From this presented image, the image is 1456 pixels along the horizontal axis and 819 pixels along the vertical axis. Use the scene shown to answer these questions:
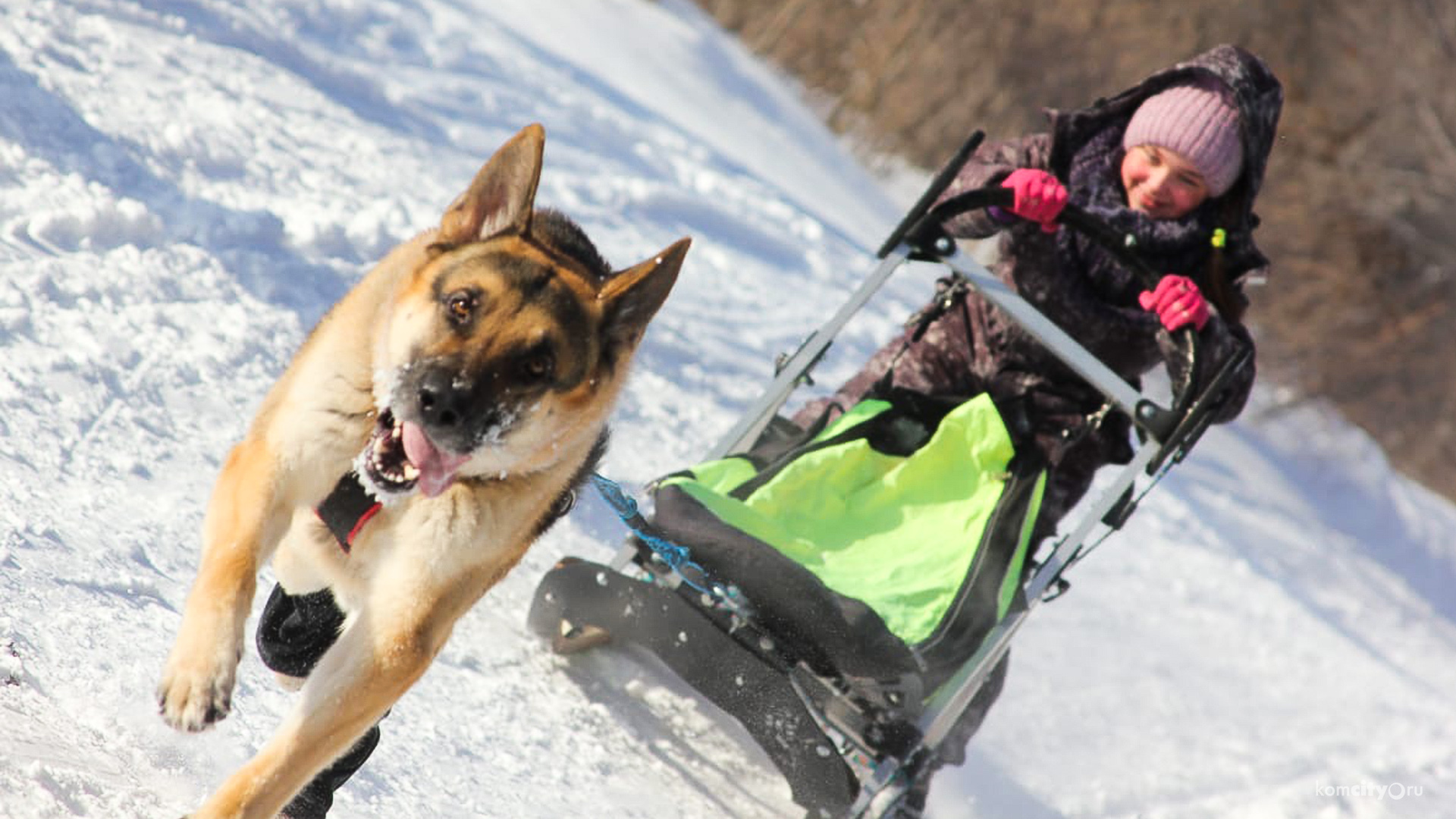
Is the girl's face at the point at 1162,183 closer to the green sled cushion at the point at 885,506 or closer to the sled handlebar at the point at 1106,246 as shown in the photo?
the sled handlebar at the point at 1106,246

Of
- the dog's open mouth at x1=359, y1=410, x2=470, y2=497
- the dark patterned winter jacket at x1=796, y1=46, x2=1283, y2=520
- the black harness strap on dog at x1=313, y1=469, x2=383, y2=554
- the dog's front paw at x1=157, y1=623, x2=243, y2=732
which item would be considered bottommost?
the dog's front paw at x1=157, y1=623, x2=243, y2=732

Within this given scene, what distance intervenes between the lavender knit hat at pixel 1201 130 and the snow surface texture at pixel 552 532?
238 centimetres

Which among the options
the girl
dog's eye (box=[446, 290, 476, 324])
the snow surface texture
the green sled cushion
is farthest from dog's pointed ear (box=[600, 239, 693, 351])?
the girl

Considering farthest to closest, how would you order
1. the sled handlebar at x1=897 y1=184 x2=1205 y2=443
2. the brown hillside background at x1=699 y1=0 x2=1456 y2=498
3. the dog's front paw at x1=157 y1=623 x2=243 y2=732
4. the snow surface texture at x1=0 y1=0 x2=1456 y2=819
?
the brown hillside background at x1=699 y1=0 x2=1456 y2=498, the sled handlebar at x1=897 y1=184 x2=1205 y2=443, the snow surface texture at x1=0 y1=0 x2=1456 y2=819, the dog's front paw at x1=157 y1=623 x2=243 y2=732

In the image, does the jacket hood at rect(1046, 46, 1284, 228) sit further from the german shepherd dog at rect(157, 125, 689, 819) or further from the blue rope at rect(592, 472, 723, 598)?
the german shepherd dog at rect(157, 125, 689, 819)

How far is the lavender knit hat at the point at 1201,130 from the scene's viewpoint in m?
4.08

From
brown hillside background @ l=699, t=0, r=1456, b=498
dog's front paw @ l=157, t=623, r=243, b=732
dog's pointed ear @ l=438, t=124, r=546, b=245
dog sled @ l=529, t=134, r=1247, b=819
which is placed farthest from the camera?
brown hillside background @ l=699, t=0, r=1456, b=498

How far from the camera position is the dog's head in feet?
7.72

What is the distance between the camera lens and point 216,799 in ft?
7.68

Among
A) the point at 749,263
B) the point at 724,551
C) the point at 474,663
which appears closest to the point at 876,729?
the point at 724,551

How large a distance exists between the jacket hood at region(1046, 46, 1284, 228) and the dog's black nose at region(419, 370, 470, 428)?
271 centimetres

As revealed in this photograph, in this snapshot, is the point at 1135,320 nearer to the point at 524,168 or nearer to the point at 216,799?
the point at 524,168

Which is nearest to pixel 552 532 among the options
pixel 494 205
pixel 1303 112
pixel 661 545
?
pixel 661 545

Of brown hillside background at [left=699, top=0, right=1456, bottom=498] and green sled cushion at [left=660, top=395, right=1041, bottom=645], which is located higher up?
brown hillside background at [left=699, top=0, right=1456, bottom=498]
